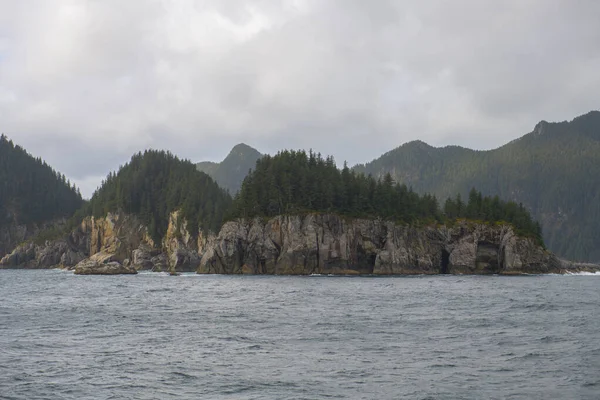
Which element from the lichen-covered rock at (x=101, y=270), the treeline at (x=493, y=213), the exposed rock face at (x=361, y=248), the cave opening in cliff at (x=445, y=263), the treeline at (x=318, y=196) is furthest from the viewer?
the treeline at (x=493, y=213)

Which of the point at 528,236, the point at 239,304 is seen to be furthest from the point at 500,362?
the point at 528,236

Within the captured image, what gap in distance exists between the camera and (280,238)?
5743 inches

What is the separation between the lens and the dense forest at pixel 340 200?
15350 centimetres

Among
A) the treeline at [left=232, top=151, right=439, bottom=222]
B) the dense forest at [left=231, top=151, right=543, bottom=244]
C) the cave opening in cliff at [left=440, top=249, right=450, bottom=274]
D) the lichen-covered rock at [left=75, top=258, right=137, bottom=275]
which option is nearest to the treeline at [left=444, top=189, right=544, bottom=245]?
the dense forest at [left=231, top=151, right=543, bottom=244]

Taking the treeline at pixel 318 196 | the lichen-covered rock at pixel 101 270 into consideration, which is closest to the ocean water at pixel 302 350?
the treeline at pixel 318 196

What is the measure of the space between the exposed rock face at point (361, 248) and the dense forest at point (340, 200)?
15.7ft

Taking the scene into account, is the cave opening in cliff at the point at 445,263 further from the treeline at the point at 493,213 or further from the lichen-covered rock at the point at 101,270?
the lichen-covered rock at the point at 101,270

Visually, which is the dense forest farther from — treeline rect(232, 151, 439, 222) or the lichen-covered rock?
the lichen-covered rock

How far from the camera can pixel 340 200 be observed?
15625 cm

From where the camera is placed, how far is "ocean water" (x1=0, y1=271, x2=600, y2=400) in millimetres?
27203

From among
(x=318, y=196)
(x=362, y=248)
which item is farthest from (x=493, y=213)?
(x=318, y=196)

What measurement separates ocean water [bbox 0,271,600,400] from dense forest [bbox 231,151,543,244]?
287 feet

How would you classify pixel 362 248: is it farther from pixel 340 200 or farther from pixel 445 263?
pixel 445 263

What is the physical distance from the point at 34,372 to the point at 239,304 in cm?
3506
